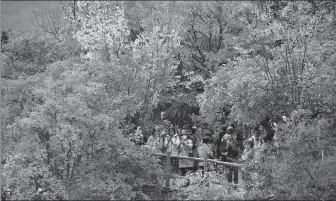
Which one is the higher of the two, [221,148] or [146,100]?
[146,100]

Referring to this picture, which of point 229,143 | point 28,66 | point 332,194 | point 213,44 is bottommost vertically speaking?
point 332,194

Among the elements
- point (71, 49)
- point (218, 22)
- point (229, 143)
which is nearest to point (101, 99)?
point (229, 143)

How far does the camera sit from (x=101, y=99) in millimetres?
11383

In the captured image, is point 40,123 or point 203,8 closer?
point 40,123

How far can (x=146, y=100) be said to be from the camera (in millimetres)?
16344

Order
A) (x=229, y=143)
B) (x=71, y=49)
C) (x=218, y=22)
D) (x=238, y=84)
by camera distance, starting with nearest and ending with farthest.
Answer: (x=229, y=143), (x=238, y=84), (x=71, y=49), (x=218, y=22)

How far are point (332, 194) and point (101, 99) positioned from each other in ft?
22.1

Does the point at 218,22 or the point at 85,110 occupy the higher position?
the point at 218,22

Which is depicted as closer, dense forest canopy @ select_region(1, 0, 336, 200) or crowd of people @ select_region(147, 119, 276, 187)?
dense forest canopy @ select_region(1, 0, 336, 200)

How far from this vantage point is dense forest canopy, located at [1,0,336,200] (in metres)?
10.2

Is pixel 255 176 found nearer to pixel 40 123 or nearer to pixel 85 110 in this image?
pixel 85 110

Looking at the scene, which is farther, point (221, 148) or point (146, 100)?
point (146, 100)

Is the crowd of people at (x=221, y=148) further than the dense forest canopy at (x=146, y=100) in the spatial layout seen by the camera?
Yes

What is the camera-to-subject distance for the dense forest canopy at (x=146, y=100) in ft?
33.4
